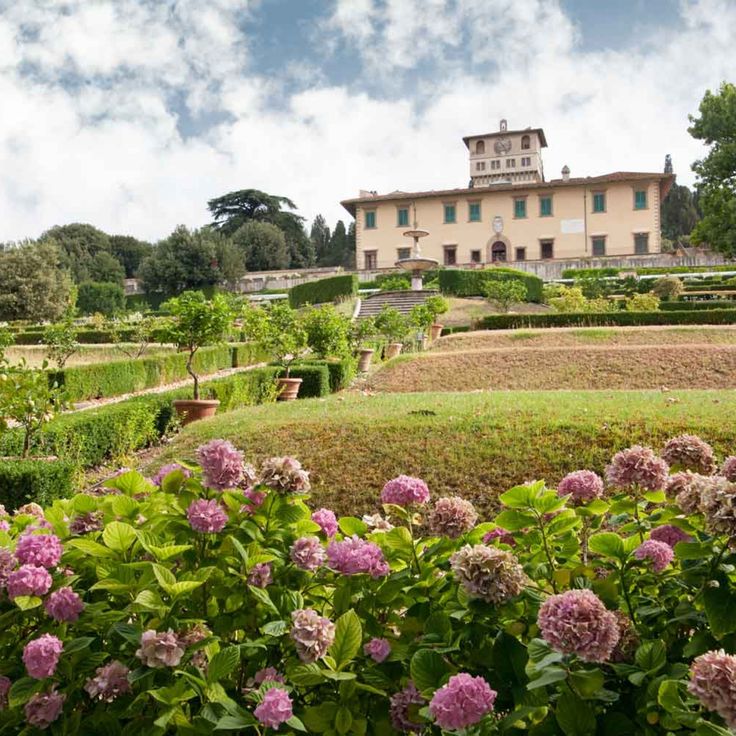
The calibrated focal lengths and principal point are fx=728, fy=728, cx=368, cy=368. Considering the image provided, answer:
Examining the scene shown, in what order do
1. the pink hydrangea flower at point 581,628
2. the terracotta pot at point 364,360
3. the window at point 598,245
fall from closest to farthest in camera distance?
1. the pink hydrangea flower at point 581,628
2. the terracotta pot at point 364,360
3. the window at point 598,245

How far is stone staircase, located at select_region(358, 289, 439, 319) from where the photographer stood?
27.6 metres

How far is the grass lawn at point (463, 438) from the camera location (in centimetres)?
561

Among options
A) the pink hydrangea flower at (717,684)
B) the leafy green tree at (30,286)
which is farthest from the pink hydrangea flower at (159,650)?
the leafy green tree at (30,286)

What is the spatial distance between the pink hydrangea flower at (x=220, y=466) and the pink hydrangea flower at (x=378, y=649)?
1.48 ft

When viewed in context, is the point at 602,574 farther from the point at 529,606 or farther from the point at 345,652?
the point at 345,652

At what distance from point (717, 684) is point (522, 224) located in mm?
44614

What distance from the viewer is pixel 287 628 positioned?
146 cm

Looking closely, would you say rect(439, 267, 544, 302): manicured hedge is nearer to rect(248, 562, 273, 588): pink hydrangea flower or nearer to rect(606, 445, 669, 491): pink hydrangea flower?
rect(606, 445, 669, 491): pink hydrangea flower

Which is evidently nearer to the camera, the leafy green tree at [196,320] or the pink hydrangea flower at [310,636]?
the pink hydrangea flower at [310,636]

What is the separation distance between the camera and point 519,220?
1730 inches

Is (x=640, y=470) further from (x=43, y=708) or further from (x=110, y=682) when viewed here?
(x=43, y=708)

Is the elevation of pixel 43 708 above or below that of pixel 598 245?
below

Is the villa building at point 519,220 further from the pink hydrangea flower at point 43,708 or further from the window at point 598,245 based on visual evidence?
the pink hydrangea flower at point 43,708

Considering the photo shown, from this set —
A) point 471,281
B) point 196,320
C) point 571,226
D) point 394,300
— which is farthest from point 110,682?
point 571,226
